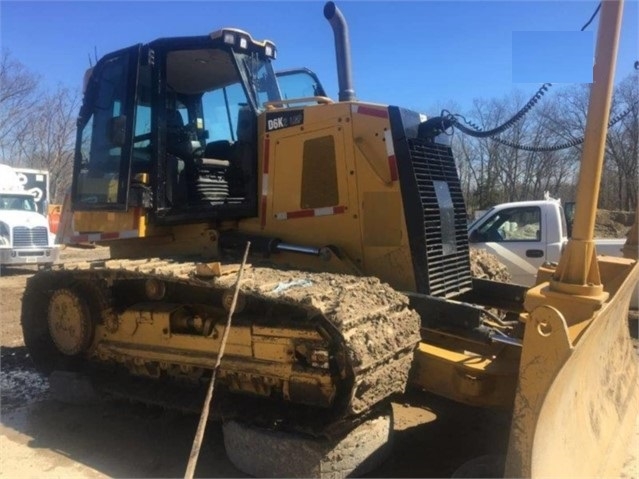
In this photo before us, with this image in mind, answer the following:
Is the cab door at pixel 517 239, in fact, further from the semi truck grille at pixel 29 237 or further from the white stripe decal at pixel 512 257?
the semi truck grille at pixel 29 237

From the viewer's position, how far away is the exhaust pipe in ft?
16.9

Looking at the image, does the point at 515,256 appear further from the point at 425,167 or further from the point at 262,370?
the point at 262,370

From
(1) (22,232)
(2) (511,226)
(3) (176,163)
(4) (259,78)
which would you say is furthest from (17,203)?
(2) (511,226)

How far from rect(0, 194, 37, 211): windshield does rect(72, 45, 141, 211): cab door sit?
1101 cm

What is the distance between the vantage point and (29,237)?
1439cm

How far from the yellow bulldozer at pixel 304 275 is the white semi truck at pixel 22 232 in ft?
31.0

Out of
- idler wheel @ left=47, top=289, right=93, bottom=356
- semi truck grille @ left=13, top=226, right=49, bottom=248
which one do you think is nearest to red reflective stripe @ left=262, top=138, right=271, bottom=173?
idler wheel @ left=47, top=289, right=93, bottom=356

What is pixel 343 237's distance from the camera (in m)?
4.19

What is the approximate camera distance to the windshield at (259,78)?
475cm

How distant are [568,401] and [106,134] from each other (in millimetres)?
4210

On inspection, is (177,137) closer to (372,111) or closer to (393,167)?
(372,111)

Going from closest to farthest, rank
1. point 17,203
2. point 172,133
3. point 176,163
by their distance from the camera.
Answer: point 176,163, point 172,133, point 17,203

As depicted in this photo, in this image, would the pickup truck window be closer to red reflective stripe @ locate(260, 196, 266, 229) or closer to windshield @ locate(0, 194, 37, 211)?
red reflective stripe @ locate(260, 196, 266, 229)

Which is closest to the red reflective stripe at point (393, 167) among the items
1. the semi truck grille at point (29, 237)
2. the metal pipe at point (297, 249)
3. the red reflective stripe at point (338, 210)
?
the red reflective stripe at point (338, 210)
